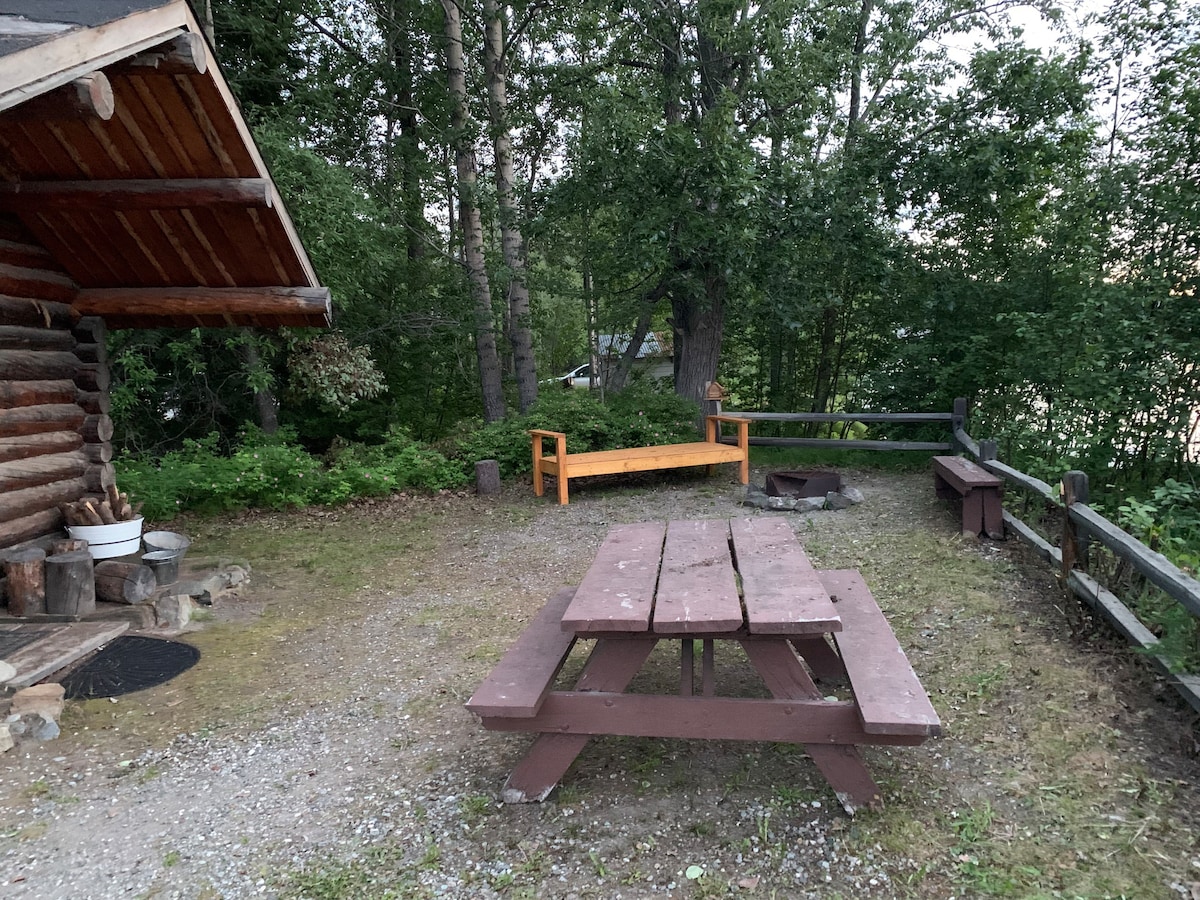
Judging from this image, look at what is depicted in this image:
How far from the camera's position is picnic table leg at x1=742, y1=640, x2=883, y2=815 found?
9.09 ft

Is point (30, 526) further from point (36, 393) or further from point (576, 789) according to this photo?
point (576, 789)

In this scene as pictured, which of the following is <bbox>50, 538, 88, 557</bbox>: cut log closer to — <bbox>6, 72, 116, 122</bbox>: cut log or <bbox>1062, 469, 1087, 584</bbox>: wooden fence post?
<bbox>6, 72, 116, 122</bbox>: cut log

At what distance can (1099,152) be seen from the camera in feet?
27.1

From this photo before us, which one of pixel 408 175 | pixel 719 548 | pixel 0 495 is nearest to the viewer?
pixel 719 548

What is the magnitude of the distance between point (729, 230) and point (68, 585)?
747cm

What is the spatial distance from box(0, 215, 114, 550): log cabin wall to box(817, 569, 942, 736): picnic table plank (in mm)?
5194

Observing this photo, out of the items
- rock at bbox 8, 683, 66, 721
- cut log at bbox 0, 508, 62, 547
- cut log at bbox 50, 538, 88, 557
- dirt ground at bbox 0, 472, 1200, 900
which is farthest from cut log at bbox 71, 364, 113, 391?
rock at bbox 8, 683, 66, 721

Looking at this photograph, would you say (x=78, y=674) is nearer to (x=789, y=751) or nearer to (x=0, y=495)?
(x=0, y=495)

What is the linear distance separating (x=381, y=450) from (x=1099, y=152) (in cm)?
876

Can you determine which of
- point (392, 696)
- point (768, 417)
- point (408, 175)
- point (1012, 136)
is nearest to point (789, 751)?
point (392, 696)

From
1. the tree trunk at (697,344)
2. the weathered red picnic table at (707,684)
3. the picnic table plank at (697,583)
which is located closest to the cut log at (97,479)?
the weathered red picnic table at (707,684)

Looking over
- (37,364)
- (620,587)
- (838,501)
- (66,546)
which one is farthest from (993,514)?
(37,364)

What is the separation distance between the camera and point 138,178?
5.04 meters

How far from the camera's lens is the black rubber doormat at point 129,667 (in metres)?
4.12
